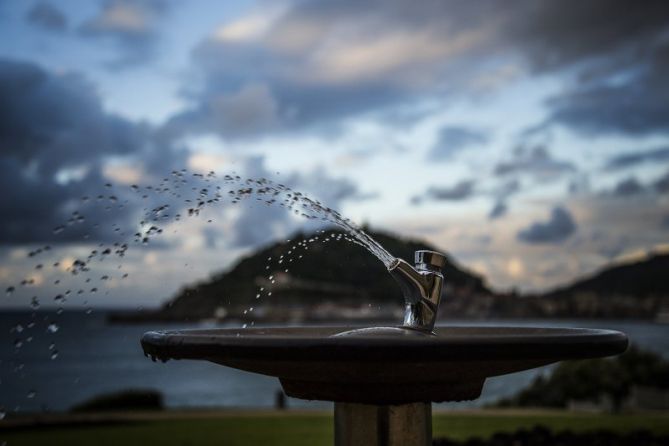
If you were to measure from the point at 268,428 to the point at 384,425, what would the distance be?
9.42m

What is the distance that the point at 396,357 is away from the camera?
8.75 ft

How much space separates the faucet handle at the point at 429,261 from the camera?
12.7 ft

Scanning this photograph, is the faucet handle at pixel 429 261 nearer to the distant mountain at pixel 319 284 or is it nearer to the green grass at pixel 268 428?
the green grass at pixel 268 428

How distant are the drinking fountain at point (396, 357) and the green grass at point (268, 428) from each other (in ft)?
24.4

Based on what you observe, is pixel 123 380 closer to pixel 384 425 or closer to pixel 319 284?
pixel 319 284

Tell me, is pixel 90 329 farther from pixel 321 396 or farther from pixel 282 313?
pixel 321 396

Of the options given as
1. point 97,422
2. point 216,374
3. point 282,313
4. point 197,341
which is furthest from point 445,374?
point 282,313

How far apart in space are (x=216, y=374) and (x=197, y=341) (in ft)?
307

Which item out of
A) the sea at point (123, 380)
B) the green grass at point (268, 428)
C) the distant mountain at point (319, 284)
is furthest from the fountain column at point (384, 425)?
the sea at point (123, 380)

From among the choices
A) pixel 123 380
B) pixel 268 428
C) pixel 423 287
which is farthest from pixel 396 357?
pixel 123 380

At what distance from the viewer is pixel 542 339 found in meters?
2.88

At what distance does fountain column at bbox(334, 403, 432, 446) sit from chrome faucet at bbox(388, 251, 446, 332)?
0.46 metres

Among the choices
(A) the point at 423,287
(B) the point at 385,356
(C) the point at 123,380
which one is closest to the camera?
(B) the point at 385,356

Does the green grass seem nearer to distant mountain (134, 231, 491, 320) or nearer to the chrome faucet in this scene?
the chrome faucet
